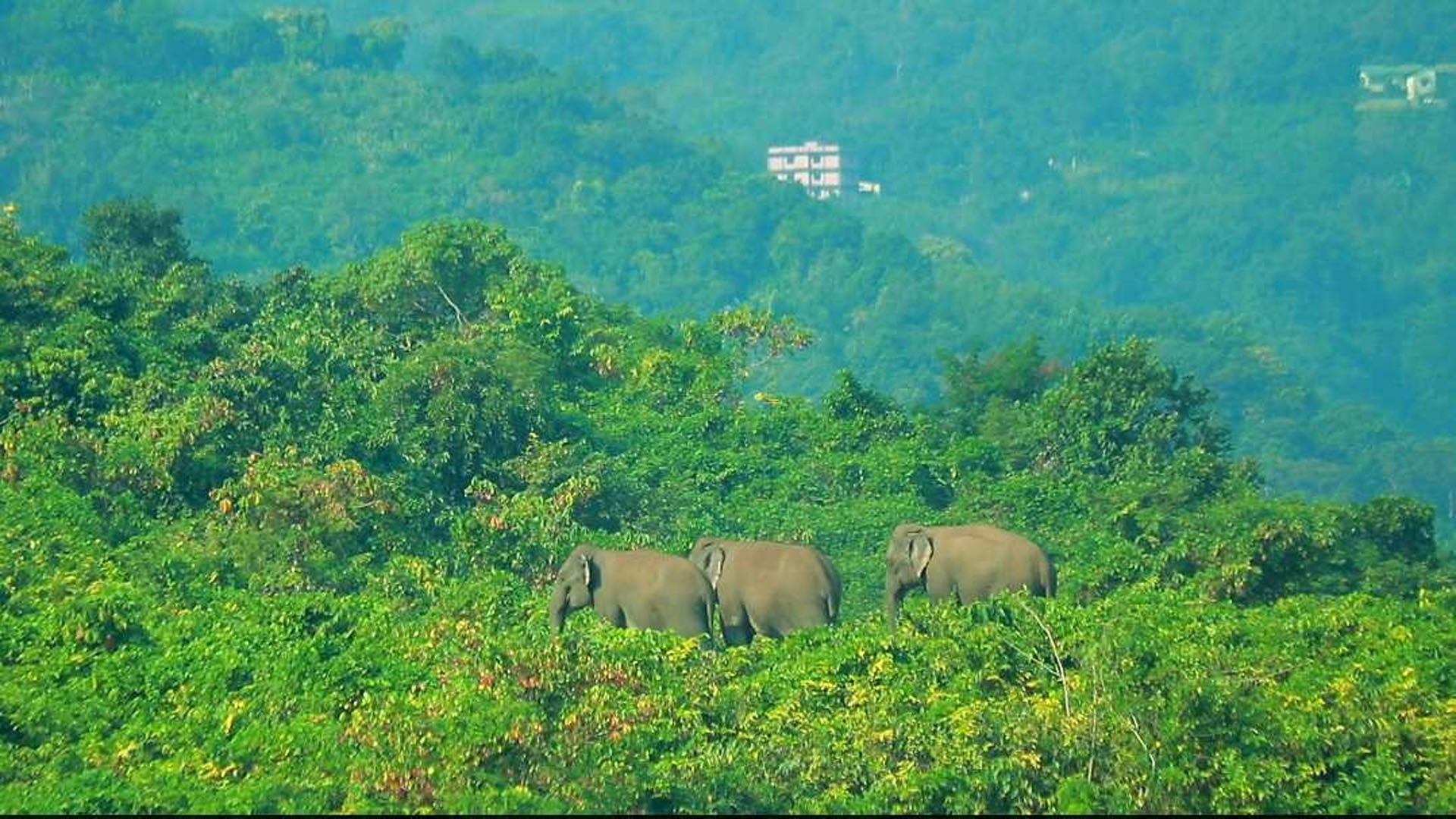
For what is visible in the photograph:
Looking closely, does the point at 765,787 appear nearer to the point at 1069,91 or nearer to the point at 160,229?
the point at 160,229

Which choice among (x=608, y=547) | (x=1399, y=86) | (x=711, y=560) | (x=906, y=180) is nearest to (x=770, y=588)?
(x=711, y=560)

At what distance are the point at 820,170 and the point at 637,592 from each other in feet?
397

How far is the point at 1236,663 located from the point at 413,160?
8538 cm

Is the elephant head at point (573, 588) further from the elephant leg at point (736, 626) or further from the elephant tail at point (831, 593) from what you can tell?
the elephant tail at point (831, 593)

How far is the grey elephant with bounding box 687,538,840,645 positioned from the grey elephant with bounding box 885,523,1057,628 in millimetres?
716

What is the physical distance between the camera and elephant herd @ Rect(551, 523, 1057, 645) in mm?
22672

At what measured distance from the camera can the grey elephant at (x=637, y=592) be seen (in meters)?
22.6

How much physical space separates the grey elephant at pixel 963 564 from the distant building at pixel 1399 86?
122 meters

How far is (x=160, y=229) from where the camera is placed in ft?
127

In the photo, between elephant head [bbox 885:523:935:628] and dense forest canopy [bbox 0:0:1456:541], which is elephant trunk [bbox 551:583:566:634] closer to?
elephant head [bbox 885:523:935:628]

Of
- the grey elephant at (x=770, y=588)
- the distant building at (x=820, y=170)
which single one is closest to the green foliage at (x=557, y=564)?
the grey elephant at (x=770, y=588)

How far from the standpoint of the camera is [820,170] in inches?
5620

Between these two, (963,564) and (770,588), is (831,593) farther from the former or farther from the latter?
(963,564)

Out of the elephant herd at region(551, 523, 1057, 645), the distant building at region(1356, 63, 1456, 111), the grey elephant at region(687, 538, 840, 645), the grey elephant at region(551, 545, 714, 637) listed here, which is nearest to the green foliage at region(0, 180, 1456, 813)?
the elephant herd at region(551, 523, 1057, 645)
